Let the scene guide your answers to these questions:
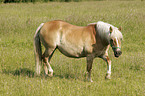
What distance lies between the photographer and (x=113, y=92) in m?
4.66

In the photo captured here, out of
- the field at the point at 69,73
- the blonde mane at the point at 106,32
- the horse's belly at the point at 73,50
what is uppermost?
the blonde mane at the point at 106,32

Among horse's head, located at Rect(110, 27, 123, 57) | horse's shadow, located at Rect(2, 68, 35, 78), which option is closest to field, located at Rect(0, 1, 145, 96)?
horse's shadow, located at Rect(2, 68, 35, 78)

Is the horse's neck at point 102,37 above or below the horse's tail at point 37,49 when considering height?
above

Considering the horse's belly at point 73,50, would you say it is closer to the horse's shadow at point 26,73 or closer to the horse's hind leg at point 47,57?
the horse's hind leg at point 47,57

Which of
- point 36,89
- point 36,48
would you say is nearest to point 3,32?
point 36,48

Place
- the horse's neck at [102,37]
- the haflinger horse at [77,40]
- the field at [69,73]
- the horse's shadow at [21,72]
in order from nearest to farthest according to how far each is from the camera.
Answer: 1. the field at [69,73]
2. the horse's neck at [102,37]
3. the haflinger horse at [77,40]
4. the horse's shadow at [21,72]

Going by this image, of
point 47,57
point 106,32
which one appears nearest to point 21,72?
point 47,57

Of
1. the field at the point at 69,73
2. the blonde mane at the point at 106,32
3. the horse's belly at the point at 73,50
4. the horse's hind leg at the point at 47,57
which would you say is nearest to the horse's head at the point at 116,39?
the blonde mane at the point at 106,32

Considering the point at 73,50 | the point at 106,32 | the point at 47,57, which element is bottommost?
the point at 47,57

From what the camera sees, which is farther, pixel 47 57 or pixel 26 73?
pixel 26 73

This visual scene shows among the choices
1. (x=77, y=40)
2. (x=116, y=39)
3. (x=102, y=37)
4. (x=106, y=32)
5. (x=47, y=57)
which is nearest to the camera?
(x=116, y=39)

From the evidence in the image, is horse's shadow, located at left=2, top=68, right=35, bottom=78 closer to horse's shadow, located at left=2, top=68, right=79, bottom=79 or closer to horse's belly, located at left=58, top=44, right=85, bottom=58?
horse's shadow, located at left=2, top=68, right=79, bottom=79

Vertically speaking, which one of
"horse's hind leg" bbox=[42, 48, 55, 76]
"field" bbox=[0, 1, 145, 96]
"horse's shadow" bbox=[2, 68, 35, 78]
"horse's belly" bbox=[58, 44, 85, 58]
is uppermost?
"horse's belly" bbox=[58, 44, 85, 58]

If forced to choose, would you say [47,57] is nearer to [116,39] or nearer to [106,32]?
[106,32]
